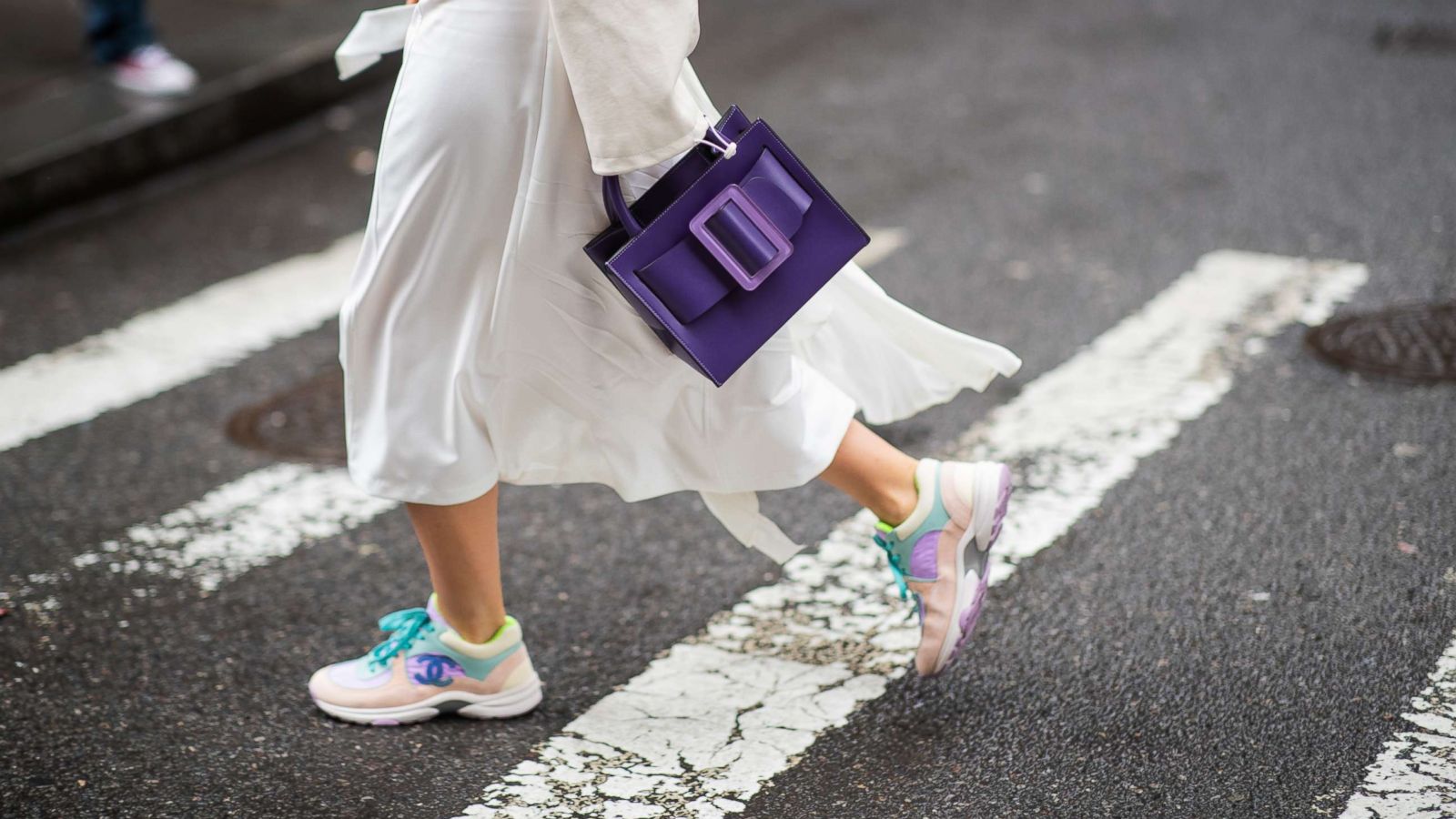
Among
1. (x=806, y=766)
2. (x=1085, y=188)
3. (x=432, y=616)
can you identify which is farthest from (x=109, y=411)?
(x=1085, y=188)

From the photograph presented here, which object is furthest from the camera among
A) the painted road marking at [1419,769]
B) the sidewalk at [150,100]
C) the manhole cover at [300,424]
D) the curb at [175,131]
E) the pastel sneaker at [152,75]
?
the pastel sneaker at [152,75]

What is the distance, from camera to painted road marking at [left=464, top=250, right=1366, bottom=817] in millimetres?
2871

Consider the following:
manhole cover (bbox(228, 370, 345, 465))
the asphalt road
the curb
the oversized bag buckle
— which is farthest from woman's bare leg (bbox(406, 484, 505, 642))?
the curb

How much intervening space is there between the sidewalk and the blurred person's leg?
10 centimetres

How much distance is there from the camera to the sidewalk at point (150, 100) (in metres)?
6.59

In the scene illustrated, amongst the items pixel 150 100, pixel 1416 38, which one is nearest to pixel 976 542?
pixel 150 100

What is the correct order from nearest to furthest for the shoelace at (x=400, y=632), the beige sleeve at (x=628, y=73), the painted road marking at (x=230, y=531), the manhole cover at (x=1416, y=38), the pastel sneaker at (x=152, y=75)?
the beige sleeve at (x=628, y=73)
the shoelace at (x=400, y=632)
the painted road marking at (x=230, y=531)
the pastel sneaker at (x=152, y=75)
the manhole cover at (x=1416, y=38)

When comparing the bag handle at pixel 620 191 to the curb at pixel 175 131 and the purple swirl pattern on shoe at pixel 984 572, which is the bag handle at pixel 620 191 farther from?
the curb at pixel 175 131

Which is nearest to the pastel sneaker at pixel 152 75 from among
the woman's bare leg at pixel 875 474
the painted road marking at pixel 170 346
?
the painted road marking at pixel 170 346

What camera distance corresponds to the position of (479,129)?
2586 mm

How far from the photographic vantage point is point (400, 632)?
312 centimetres

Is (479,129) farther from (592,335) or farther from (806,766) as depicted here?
(806,766)

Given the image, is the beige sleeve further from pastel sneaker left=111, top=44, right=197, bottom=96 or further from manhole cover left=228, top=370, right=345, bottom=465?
pastel sneaker left=111, top=44, right=197, bottom=96

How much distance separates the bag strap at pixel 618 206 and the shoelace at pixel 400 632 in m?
0.94
